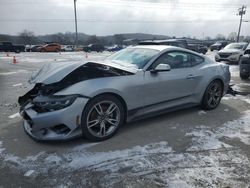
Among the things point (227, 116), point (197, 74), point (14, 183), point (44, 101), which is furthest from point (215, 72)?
point (14, 183)

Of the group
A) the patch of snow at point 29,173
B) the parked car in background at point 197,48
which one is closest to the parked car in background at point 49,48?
the parked car in background at point 197,48

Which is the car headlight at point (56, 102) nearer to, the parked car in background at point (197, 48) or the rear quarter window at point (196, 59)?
the rear quarter window at point (196, 59)

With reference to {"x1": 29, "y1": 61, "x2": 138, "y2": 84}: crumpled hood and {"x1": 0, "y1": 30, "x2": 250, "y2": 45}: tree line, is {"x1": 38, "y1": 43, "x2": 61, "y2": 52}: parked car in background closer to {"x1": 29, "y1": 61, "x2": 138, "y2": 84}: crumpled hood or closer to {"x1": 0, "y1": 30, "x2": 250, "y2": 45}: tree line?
{"x1": 0, "y1": 30, "x2": 250, "y2": 45}: tree line

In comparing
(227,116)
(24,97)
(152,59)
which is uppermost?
(152,59)

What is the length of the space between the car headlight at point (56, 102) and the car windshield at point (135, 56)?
146 centimetres

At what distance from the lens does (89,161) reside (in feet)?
11.0

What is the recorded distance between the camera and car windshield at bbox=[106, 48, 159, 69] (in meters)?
4.63

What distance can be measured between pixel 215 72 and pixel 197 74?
24.5 inches

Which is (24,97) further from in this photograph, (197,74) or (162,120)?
(197,74)

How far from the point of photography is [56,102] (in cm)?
362

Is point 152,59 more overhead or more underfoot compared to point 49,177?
more overhead

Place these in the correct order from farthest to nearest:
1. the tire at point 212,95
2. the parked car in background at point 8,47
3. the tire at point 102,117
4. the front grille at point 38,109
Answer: the parked car in background at point 8,47
the tire at point 212,95
the tire at point 102,117
the front grille at point 38,109

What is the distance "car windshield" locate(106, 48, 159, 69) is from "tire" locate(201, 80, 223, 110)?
1.62 m

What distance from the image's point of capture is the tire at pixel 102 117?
148 inches
